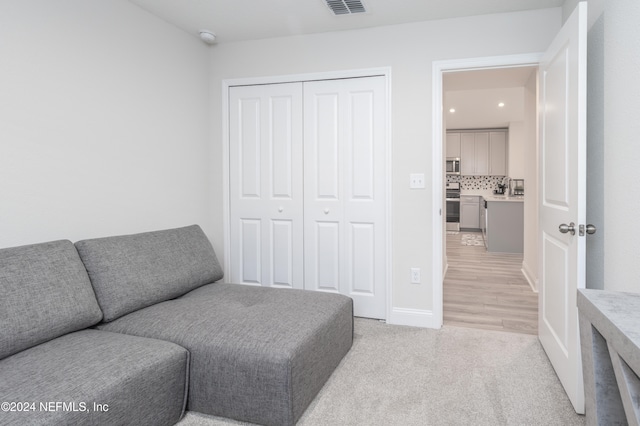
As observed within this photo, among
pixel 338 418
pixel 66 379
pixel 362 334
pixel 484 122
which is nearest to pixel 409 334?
pixel 362 334

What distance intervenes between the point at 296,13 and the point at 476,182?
313 inches

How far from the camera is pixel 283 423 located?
5.97 feet

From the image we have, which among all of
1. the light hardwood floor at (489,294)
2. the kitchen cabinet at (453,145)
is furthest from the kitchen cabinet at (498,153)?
the light hardwood floor at (489,294)

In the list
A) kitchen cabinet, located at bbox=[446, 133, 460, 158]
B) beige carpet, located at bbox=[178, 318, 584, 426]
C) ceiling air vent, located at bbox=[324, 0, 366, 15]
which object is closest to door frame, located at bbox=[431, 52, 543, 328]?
beige carpet, located at bbox=[178, 318, 584, 426]

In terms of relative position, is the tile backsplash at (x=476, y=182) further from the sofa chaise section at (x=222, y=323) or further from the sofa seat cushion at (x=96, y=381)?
the sofa seat cushion at (x=96, y=381)

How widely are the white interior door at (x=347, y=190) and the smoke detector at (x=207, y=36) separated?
0.91 metres

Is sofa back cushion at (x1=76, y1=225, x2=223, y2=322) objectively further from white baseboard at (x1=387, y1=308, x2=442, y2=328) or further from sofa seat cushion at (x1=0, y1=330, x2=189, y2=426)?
white baseboard at (x1=387, y1=308, x2=442, y2=328)

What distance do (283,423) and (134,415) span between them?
0.62 m

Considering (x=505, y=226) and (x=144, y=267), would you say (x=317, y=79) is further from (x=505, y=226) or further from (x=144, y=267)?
(x=505, y=226)

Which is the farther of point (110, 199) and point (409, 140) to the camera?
point (409, 140)

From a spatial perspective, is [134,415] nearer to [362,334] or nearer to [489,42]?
[362,334]

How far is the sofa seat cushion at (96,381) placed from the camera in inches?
53.5

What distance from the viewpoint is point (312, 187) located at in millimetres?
3463

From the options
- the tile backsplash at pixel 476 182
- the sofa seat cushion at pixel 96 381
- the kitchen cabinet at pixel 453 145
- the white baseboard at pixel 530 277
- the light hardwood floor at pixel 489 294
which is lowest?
the light hardwood floor at pixel 489 294
